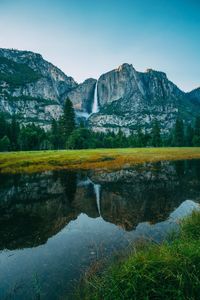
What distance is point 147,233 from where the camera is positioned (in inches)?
424

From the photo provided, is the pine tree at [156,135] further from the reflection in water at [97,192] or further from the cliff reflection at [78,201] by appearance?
the reflection in water at [97,192]

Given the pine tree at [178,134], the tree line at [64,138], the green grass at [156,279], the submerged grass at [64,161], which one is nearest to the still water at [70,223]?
the green grass at [156,279]

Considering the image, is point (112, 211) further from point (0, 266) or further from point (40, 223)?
point (0, 266)

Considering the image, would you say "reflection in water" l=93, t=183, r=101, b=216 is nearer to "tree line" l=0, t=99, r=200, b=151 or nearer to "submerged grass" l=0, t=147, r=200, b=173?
"submerged grass" l=0, t=147, r=200, b=173

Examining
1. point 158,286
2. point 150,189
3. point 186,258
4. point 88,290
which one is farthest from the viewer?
point 150,189

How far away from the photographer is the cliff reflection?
40.4 ft

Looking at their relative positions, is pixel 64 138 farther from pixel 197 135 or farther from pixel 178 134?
pixel 197 135

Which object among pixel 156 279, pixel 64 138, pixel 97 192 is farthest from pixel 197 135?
pixel 156 279

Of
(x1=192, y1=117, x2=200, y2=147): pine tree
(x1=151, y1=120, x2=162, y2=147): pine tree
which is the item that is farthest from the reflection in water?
(x1=151, y1=120, x2=162, y2=147): pine tree

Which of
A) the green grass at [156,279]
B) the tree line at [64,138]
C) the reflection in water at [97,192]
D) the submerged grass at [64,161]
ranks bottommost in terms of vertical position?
the reflection in water at [97,192]

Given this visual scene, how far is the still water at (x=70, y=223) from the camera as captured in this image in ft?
25.6

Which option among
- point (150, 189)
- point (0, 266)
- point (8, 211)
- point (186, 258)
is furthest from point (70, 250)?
point (150, 189)

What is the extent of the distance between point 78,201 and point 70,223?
4598mm

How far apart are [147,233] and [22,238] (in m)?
5.64
